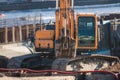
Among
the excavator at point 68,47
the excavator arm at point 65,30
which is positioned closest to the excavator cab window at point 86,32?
the excavator at point 68,47

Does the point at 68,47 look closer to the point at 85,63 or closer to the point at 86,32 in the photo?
the point at 85,63

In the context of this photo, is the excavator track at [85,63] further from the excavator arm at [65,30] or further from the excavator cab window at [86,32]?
the excavator cab window at [86,32]

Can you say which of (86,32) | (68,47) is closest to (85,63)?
(68,47)

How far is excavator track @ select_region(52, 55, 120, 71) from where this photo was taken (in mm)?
15703

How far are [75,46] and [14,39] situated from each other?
60.8 feet

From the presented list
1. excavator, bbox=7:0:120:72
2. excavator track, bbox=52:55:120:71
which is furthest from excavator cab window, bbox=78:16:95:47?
excavator track, bbox=52:55:120:71

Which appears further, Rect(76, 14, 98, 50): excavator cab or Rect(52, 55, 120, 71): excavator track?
Rect(76, 14, 98, 50): excavator cab

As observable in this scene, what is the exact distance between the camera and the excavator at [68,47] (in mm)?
16234

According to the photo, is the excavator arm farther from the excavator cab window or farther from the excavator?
the excavator cab window

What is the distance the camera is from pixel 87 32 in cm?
1759

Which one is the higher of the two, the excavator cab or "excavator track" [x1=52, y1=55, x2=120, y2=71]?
the excavator cab

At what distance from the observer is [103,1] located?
10600 cm

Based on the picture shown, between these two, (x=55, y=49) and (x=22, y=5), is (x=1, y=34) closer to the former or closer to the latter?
(x=55, y=49)

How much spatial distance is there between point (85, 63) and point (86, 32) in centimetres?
165
